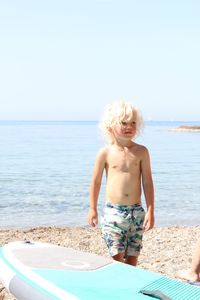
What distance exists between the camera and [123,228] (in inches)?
157

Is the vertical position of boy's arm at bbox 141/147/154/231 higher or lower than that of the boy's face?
lower

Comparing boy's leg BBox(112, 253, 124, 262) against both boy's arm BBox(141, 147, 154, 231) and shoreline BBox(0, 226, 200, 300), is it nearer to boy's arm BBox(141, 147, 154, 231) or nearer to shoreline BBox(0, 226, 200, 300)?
boy's arm BBox(141, 147, 154, 231)

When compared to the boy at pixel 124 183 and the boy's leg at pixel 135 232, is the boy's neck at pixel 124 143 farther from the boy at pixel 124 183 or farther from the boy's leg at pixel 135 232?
the boy's leg at pixel 135 232

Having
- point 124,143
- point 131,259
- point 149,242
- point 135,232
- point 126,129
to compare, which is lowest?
point 149,242

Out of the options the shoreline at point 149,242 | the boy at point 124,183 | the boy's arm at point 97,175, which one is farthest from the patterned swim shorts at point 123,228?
the shoreline at point 149,242


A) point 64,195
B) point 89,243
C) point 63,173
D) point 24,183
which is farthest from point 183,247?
point 63,173

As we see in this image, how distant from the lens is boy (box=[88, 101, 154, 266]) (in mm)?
3998

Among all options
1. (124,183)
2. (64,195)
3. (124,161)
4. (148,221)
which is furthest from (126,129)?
(64,195)

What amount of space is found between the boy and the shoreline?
1.28 meters

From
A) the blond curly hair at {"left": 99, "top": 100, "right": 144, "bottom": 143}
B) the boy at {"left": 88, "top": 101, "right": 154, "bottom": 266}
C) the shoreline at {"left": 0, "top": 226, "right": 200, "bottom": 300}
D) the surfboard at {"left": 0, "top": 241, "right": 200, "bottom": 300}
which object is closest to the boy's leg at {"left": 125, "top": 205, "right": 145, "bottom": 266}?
the boy at {"left": 88, "top": 101, "right": 154, "bottom": 266}

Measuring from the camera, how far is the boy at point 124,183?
4.00 meters

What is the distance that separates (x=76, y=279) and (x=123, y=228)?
662 mm

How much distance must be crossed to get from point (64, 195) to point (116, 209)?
24.1 feet

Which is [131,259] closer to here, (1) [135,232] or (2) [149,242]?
(1) [135,232]
